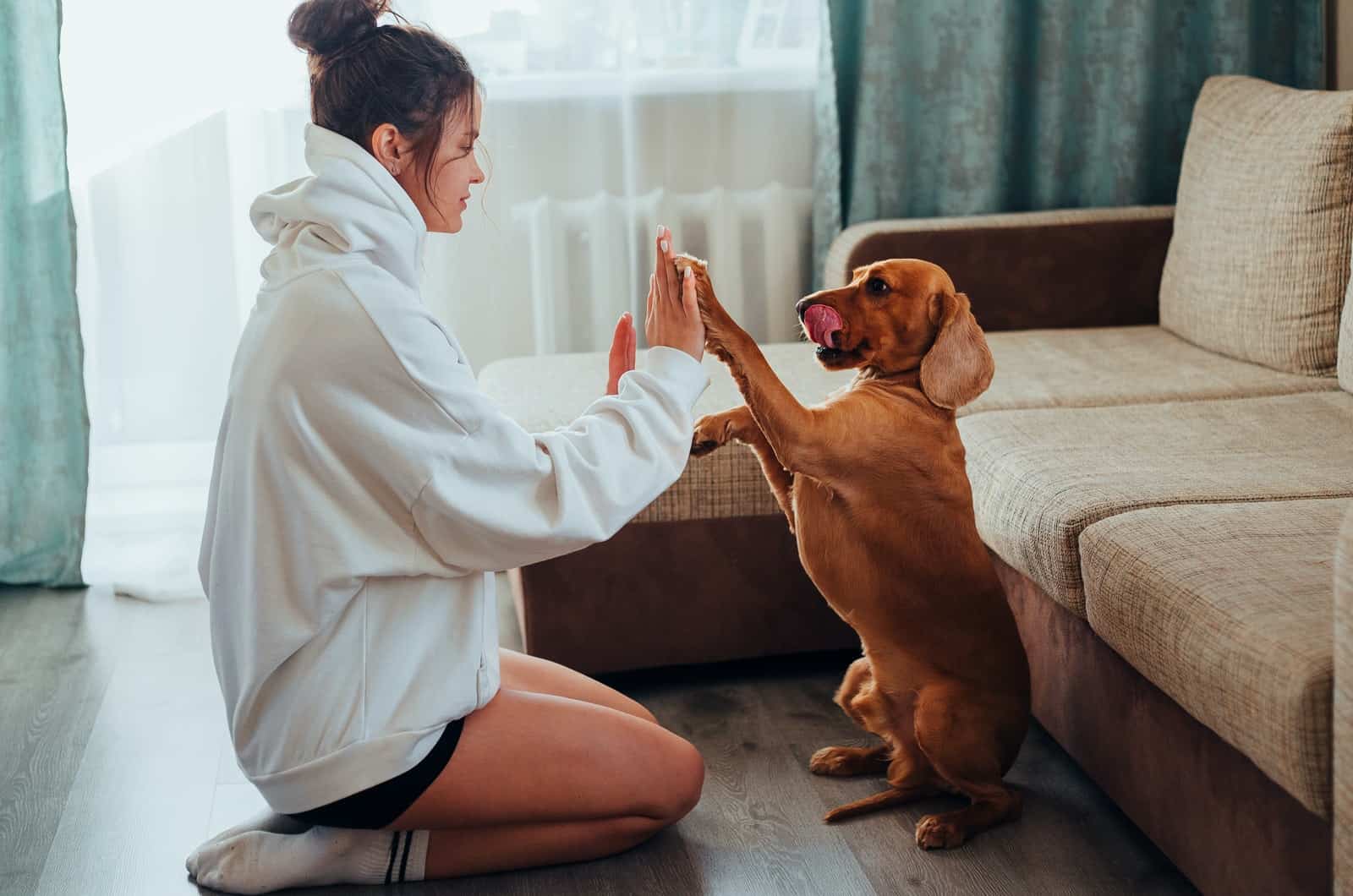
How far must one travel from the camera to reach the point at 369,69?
5.15 ft

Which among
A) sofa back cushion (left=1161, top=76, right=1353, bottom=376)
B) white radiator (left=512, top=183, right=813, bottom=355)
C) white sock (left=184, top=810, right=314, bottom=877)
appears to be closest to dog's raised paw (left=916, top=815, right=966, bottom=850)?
white sock (left=184, top=810, right=314, bottom=877)

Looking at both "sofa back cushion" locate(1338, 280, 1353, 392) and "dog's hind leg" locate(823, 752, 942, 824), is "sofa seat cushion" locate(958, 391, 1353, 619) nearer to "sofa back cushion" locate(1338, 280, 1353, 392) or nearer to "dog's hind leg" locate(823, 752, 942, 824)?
"sofa back cushion" locate(1338, 280, 1353, 392)

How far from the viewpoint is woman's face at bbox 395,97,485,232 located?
5.34ft

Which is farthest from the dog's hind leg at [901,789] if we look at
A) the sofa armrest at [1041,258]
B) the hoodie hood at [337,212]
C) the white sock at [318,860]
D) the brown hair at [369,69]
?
the sofa armrest at [1041,258]

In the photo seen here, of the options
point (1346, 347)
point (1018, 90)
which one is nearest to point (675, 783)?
point (1346, 347)

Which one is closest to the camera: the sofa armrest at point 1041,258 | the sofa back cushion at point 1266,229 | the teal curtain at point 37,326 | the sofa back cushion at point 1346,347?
the sofa back cushion at point 1346,347

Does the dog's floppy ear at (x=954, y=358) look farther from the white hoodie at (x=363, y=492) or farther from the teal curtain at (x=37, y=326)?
the teal curtain at (x=37, y=326)

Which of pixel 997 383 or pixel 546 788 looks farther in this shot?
pixel 997 383

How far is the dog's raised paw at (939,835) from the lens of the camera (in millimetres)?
1782

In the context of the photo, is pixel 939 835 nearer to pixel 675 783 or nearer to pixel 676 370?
pixel 675 783

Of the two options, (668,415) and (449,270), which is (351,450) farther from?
(449,270)

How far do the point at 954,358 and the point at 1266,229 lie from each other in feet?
3.61

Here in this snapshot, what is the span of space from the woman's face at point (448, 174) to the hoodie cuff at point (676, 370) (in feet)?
0.96

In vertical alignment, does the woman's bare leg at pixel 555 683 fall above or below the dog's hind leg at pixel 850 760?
above
